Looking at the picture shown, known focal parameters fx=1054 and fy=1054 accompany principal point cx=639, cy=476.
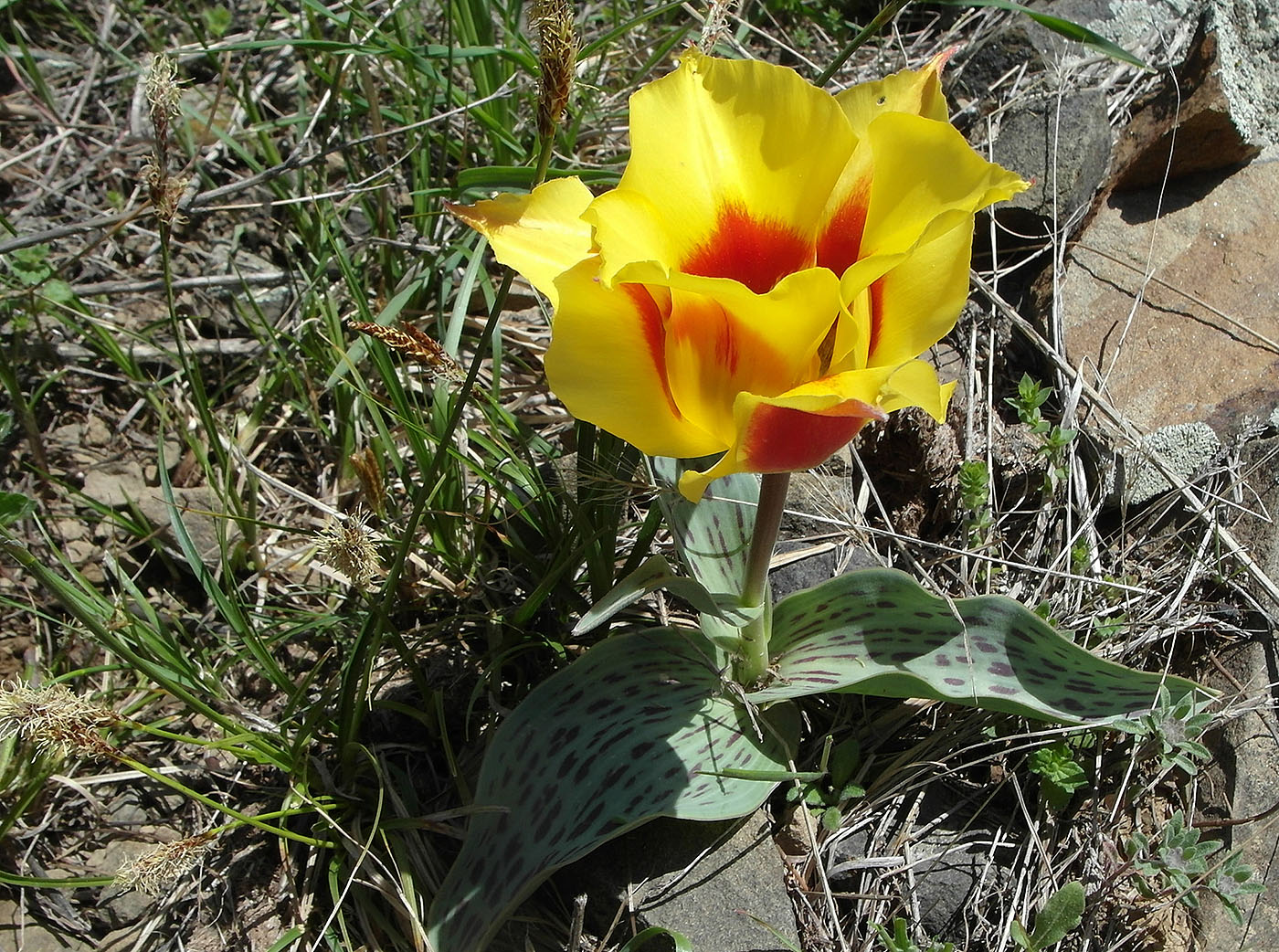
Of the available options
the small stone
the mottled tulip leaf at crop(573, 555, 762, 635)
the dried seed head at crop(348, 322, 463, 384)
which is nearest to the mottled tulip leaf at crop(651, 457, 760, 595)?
the mottled tulip leaf at crop(573, 555, 762, 635)

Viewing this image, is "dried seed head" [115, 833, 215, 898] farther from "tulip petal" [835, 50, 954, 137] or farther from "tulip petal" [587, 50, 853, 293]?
"tulip petal" [835, 50, 954, 137]

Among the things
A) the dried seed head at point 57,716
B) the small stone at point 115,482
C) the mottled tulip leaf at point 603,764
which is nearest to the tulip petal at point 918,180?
the mottled tulip leaf at point 603,764

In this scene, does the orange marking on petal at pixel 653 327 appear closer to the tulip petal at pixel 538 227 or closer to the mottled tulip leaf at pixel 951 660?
the tulip petal at pixel 538 227

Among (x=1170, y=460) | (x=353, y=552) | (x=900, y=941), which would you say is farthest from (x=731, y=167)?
(x=1170, y=460)

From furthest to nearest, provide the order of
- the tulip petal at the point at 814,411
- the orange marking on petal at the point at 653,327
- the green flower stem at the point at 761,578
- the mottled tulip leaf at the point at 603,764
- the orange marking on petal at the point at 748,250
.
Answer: the mottled tulip leaf at the point at 603,764, the green flower stem at the point at 761,578, the orange marking on petal at the point at 748,250, the orange marking on petal at the point at 653,327, the tulip petal at the point at 814,411

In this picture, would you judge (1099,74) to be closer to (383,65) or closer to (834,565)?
(834,565)

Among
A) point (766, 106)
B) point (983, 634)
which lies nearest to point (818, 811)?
point (983, 634)
